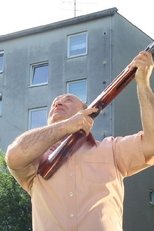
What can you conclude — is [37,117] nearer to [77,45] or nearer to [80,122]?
[77,45]

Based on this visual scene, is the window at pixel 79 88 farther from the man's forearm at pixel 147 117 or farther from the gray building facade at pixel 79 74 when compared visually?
the man's forearm at pixel 147 117

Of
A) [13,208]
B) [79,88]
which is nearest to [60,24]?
[79,88]

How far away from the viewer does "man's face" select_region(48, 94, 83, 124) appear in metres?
2.63

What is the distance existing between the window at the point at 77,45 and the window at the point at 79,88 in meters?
1.02

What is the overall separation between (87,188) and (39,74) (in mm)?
17983

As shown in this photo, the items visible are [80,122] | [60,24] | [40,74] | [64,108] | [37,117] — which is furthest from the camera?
[40,74]

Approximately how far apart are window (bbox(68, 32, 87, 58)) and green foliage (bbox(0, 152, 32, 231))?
5.04 m

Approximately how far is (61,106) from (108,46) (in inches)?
640

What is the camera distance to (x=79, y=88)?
18.9 metres

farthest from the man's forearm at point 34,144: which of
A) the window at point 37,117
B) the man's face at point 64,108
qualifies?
the window at point 37,117

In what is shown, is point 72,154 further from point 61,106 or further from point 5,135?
point 5,135

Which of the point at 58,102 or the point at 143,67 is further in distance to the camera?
the point at 58,102

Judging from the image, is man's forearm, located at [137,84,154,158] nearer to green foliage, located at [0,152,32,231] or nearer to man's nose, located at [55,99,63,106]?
man's nose, located at [55,99,63,106]

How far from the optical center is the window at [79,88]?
18703 millimetres
